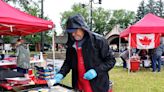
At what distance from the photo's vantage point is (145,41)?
1195 cm

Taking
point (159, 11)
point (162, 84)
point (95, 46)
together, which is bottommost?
point (162, 84)

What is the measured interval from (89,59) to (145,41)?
31.4 feet

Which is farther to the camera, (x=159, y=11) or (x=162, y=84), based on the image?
(x=159, y=11)

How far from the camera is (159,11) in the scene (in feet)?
195

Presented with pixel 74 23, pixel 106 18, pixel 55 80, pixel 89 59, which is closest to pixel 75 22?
pixel 74 23


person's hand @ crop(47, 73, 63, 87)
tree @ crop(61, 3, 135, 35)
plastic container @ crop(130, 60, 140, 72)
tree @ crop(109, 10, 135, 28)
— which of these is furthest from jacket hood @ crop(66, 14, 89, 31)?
tree @ crop(109, 10, 135, 28)

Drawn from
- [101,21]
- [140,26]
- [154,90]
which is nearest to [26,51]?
[154,90]

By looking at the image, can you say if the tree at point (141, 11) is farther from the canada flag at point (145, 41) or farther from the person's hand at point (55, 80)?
the person's hand at point (55, 80)

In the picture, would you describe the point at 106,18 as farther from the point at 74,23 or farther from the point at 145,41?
the point at 74,23

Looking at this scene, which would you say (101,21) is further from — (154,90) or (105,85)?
(105,85)

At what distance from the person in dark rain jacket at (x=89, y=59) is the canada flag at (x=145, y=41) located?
933 cm

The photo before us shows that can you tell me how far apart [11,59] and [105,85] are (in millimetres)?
6861

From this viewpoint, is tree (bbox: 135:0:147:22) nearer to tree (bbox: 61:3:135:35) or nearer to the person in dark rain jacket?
tree (bbox: 61:3:135:35)

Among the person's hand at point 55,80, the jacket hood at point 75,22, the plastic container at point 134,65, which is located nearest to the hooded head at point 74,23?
the jacket hood at point 75,22
